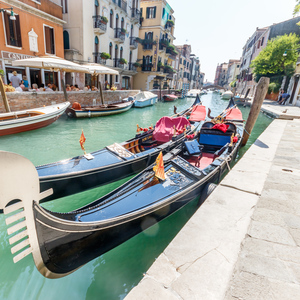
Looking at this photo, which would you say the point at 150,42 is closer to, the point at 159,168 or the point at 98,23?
the point at 98,23

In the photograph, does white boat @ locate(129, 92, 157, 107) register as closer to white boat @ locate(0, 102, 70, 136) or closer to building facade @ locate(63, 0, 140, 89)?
building facade @ locate(63, 0, 140, 89)

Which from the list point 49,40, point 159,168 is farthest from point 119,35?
point 159,168

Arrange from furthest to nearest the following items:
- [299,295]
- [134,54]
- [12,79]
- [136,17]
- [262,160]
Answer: [134,54] < [136,17] < [12,79] < [262,160] < [299,295]

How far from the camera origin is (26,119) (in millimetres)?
7953

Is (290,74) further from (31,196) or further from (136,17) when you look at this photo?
(31,196)

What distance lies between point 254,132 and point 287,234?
32.1 ft

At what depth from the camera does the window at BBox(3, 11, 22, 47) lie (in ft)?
33.9

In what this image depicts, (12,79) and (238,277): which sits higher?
(12,79)

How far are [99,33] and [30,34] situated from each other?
20.6 feet

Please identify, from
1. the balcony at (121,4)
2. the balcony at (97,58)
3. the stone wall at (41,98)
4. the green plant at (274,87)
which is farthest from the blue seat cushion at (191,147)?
the green plant at (274,87)

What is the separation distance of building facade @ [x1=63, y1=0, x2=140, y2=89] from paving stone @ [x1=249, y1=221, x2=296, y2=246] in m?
14.6

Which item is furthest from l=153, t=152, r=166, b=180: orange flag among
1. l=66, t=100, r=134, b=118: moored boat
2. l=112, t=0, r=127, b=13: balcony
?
l=112, t=0, r=127, b=13: balcony

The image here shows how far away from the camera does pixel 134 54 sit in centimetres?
2356

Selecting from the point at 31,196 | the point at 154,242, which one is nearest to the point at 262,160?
the point at 154,242
